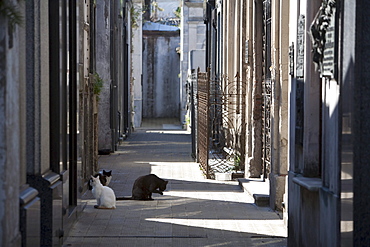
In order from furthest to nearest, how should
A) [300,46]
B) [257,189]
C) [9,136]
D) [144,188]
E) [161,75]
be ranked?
1. [161,75]
2. [257,189]
3. [144,188]
4. [300,46]
5. [9,136]

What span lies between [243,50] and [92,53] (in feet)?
9.73

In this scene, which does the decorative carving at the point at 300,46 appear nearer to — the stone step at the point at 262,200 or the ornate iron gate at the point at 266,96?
the stone step at the point at 262,200

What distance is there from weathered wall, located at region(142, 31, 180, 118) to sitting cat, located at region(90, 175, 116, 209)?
33.3m

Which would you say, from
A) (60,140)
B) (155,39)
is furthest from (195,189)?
(155,39)

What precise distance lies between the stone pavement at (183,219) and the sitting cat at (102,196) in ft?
0.34

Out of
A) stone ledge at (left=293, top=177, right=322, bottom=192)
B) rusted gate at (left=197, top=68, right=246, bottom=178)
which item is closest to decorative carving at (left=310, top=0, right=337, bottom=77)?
stone ledge at (left=293, top=177, right=322, bottom=192)

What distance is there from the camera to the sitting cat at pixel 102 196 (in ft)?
35.9

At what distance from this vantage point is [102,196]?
1106 cm

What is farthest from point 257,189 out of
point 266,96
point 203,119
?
point 203,119

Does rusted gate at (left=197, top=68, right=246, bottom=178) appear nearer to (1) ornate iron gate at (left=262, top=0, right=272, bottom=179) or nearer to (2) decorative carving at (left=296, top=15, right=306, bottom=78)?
(1) ornate iron gate at (left=262, top=0, right=272, bottom=179)

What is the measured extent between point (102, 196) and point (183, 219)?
1.32 m

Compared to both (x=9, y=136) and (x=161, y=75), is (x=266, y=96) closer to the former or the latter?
(x=9, y=136)

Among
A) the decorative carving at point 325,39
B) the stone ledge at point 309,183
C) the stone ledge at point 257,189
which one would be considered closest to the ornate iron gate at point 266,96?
the stone ledge at point 257,189

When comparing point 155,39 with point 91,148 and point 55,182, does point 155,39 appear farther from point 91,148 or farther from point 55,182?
point 55,182
